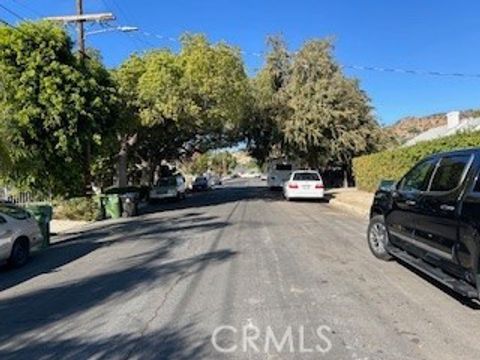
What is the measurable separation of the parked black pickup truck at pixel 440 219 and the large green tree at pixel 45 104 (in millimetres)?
16231

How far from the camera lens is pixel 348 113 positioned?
41.7 m

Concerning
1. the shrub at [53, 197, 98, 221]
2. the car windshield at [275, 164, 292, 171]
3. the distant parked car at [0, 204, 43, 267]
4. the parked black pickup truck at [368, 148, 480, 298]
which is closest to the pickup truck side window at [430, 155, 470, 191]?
the parked black pickup truck at [368, 148, 480, 298]

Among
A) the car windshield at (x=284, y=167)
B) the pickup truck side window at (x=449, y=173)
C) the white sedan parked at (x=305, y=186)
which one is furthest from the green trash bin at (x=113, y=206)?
the car windshield at (x=284, y=167)

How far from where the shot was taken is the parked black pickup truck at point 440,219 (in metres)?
7.09

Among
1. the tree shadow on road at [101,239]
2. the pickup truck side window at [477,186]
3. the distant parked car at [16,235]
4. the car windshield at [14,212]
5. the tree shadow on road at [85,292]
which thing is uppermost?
the pickup truck side window at [477,186]

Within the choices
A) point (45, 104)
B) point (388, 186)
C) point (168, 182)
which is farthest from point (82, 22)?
point (388, 186)

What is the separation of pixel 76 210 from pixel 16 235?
1157 centimetres

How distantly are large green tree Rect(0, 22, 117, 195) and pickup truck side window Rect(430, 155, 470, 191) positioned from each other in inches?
692

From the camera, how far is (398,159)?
27.7m

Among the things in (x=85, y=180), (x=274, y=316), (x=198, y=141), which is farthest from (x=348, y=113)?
(x=274, y=316)

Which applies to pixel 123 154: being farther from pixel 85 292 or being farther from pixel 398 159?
pixel 85 292

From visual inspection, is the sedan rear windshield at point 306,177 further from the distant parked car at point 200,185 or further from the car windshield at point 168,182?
the distant parked car at point 200,185

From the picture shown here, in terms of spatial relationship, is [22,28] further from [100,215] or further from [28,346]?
[28,346]

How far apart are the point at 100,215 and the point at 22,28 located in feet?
26.6
